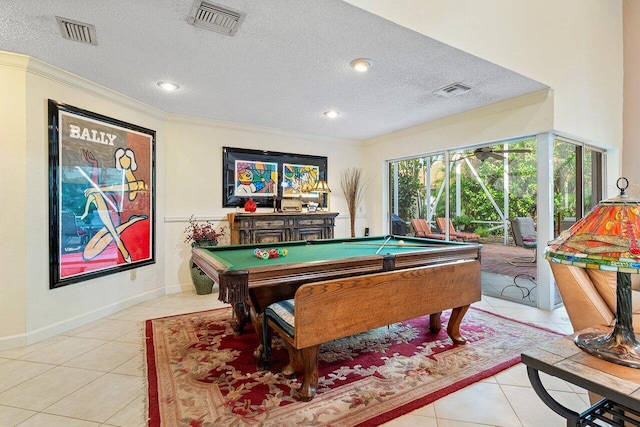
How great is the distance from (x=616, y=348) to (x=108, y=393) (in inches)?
108

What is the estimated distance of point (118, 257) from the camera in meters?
3.57

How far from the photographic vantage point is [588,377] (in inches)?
42.7

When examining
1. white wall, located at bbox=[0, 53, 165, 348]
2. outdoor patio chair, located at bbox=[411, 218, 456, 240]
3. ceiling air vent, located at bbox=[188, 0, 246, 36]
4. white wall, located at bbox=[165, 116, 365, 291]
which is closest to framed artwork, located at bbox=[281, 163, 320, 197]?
white wall, located at bbox=[165, 116, 365, 291]

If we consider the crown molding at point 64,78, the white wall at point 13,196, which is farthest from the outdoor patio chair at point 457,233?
the white wall at point 13,196

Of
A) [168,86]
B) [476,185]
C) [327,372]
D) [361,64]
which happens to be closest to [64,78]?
[168,86]

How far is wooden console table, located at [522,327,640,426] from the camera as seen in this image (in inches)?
39.8

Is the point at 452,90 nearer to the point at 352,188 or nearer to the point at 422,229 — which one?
the point at 422,229

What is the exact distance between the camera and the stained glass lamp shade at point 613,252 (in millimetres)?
1066

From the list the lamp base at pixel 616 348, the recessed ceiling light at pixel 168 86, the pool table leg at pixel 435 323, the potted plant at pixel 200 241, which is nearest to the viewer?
the lamp base at pixel 616 348

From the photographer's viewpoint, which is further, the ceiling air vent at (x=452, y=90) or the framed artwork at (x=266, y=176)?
the framed artwork at (x=266, y=176)

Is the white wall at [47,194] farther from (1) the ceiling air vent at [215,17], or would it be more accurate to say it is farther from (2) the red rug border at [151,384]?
(1) the ceiling air vent at [215,17]

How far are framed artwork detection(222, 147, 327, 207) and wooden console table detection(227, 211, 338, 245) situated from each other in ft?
1.45

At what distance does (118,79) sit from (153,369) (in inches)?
110

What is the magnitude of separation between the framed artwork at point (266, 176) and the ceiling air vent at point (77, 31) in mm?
2344
